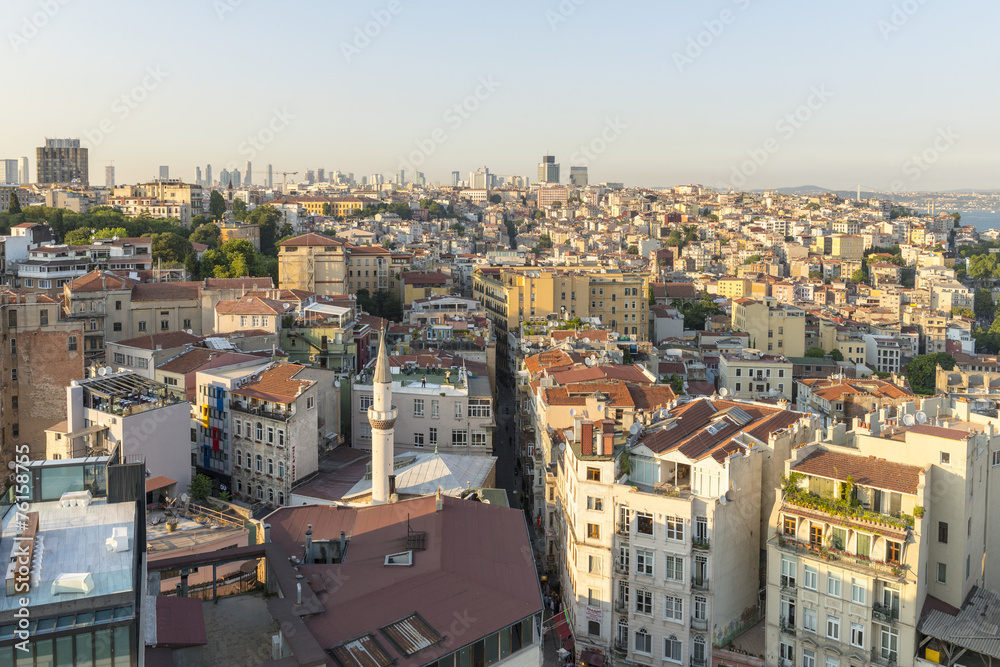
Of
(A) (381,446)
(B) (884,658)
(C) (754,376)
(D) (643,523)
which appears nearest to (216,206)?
(C) (754,376)

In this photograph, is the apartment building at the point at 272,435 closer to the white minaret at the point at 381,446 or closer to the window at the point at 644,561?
the white minaret at the point at 381,446

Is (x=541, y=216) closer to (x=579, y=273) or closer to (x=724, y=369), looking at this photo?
(x=579, y=273)

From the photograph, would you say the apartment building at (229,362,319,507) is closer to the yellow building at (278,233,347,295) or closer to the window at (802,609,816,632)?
the window at (802,609,816,632)

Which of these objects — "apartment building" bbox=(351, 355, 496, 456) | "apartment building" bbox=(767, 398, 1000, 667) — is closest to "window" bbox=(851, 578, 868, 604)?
"apartment building" bbox=(767, 398, 1000, 667)

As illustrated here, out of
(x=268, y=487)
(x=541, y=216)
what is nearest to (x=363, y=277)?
(x=268, y=487)

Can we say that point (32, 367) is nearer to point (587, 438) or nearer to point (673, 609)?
point (587, 438)
